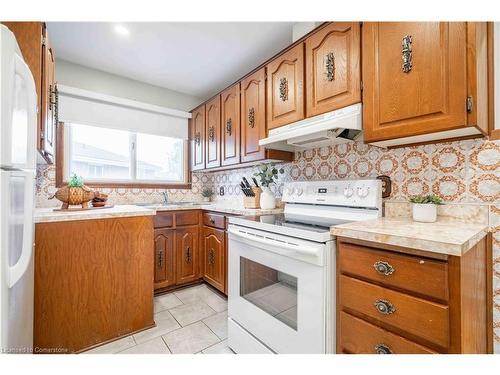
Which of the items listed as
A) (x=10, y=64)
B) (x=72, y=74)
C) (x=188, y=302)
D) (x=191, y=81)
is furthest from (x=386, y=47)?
(x=72, y=74)

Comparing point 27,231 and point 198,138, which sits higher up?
point 198,138

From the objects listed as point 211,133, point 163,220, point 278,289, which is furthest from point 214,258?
point 211,133

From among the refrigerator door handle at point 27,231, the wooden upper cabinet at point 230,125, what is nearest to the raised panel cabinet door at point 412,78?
the wooden upper cabinet at point 230,125

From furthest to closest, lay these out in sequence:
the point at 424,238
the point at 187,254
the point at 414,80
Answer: the point at 187,254 → the point at 414,80 → the point at 424,238

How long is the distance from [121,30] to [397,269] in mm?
2491

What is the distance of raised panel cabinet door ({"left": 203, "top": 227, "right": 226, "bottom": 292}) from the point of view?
2219 millimetres

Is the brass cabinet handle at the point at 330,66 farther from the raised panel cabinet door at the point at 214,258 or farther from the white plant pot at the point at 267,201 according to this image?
the raised panel cabinet door at the point at 214,258

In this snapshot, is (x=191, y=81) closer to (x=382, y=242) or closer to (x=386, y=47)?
(x=386, y=47)

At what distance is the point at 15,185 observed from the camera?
31.4 inches

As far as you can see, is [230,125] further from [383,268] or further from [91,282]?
[383,268]

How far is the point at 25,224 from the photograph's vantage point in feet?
2.88

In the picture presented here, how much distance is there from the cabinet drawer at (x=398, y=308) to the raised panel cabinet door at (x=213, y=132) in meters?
1.93
